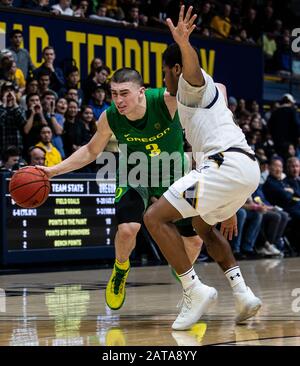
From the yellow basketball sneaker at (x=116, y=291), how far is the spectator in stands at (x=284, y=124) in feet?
37.6

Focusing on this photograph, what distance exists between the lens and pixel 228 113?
19.9ft

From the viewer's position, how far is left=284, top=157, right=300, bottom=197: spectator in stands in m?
16.3

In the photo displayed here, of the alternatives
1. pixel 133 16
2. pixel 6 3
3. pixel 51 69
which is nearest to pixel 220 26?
pixel 133 16

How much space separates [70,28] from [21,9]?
3.72 ft

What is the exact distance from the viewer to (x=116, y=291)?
6.95 m

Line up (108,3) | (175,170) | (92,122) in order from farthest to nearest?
(108,3), (92,122), (175,170)

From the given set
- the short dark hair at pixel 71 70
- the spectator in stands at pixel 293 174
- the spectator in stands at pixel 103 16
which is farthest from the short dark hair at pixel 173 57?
the spectator in stands at pixel 293 174

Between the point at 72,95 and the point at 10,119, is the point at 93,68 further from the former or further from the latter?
the point at 10,119

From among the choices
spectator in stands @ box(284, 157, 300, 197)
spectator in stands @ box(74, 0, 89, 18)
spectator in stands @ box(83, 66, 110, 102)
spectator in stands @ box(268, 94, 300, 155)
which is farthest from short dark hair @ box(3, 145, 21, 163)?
spectator in stands @ box(268, 94, 300, 155)

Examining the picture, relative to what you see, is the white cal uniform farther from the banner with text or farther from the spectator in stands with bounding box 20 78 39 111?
the banner with text

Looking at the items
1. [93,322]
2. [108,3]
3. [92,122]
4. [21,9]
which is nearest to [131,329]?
[93,322]
